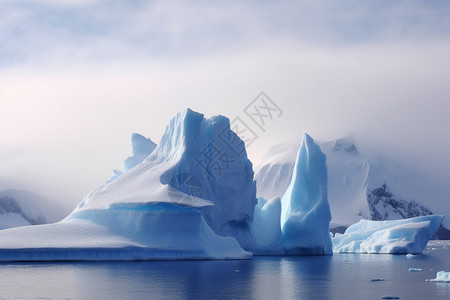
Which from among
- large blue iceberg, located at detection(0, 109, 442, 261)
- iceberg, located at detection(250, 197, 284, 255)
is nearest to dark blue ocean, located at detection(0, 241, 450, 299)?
large blue iceberg, located at detection(0, 109, 442, 261)

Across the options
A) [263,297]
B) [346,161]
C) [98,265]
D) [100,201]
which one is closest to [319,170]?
[100,201]

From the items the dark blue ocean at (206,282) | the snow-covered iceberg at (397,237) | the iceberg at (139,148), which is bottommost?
the dark blue ocean at (206,282)

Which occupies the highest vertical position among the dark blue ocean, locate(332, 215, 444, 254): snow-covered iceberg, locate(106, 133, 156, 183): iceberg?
locate(106, 133, 156, 183): iceberg

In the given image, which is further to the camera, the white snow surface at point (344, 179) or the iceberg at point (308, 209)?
the white snow surface at point (344, 179)

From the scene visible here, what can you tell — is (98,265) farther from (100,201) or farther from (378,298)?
(378,298)

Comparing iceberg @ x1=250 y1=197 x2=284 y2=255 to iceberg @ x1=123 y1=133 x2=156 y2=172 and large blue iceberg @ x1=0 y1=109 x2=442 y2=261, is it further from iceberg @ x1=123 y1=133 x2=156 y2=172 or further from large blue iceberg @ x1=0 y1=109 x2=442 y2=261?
iceberg @ x1=123 y1=133 x2=156 y2=172

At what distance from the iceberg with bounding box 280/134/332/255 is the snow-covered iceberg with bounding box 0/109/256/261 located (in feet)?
9.58

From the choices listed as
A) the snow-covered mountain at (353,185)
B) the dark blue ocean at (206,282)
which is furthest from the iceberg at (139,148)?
the snow-covered mountain at (353,185)

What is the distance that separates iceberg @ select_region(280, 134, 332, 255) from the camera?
3672cm

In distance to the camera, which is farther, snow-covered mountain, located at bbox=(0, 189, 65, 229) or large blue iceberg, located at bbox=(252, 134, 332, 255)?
snow-covered mountain, located at bbox=(0, 189, 65, 229)

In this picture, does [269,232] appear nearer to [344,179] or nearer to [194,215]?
[194,215]

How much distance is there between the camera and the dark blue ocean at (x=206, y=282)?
16.9m

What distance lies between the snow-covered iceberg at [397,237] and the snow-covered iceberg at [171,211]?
1179cm

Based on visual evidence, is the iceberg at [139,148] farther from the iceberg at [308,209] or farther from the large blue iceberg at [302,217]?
the iceberg at [308,209]
